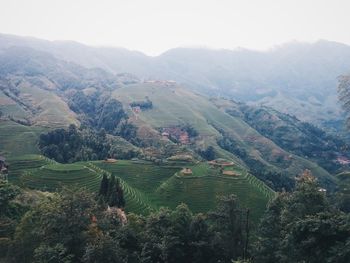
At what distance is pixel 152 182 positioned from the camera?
87.2 m

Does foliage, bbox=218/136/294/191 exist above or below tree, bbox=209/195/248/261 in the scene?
below

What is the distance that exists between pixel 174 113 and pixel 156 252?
136 m

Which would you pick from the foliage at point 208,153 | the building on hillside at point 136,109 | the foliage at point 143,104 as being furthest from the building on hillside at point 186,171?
the foliage at point 143,104

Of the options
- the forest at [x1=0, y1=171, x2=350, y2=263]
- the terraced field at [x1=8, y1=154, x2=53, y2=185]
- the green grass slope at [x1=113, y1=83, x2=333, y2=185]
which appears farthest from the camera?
the green grass slope at [x1=113, y1=83, x2=333, y2=185]

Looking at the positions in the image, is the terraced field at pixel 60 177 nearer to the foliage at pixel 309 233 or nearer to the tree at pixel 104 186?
the tree at pixel 104 186

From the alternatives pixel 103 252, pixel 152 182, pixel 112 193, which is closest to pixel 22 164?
pixel 152 182

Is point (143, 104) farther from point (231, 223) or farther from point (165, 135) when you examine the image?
point (231, 223)

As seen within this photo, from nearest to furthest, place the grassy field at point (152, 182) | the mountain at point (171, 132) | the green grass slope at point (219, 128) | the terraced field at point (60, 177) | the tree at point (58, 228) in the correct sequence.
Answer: the tree at point (58, 228), the terraced field at point (60, 177), the grassy field at point (152, 182), the mountain at point (171, 132), the green grass slope at point (219, 128)

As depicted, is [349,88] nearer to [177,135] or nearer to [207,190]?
[207,190]

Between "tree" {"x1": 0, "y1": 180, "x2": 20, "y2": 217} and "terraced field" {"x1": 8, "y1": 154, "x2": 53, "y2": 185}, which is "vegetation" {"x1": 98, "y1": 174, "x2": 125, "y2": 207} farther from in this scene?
"terraced field" {"x1": 8, "y1": 154, "x2": 53, "y2": 185}

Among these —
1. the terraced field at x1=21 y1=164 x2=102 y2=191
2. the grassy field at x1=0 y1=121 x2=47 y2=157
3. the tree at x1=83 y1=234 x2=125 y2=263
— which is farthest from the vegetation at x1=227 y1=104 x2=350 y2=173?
the tree at x1=83 y1=234 x2=125 y2=263

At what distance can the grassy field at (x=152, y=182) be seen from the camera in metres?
75.1

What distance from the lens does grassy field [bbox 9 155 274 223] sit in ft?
246

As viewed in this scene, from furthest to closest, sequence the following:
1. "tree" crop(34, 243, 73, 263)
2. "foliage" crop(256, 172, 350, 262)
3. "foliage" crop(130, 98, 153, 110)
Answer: "foliage" crop(130, 98, 153, 110) → "tree" crop(34, 243, 73, 263) → "foliage" crop(256, 172, 350, 262)
